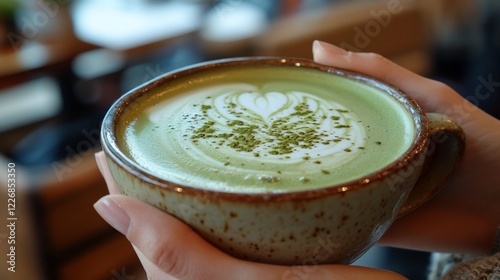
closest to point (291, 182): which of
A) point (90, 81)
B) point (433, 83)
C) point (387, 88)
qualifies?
point (387, 88)

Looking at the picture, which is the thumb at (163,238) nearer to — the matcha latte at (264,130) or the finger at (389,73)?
the matcha latte at (264,130)

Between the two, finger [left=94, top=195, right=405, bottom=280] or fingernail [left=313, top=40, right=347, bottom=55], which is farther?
fingernail [left=313, top=40, right=347, bottom=55]

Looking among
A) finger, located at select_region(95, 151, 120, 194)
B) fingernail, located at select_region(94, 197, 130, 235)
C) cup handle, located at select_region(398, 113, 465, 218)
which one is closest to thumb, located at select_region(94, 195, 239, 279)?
fingernail, located at select_region(94, 197, 130, 235)

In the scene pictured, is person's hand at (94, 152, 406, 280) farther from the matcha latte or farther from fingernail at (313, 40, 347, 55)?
fingernail at (313, 40, 347, 55)

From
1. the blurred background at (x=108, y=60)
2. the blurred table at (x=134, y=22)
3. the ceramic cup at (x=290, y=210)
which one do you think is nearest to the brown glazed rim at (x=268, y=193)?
the ceramic cup at (x=290, y=210)

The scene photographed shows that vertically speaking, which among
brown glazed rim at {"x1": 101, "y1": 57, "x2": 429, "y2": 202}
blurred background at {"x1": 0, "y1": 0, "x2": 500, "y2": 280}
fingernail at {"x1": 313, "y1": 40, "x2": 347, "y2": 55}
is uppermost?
fingernail at {"x1": 313, "y1": 40, "x2": 347, "y2": 55}

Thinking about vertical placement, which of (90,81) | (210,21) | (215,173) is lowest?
(90,81)

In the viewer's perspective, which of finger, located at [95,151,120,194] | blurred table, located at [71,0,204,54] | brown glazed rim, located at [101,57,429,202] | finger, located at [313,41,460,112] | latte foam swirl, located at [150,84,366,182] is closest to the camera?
brown glazed rim, located at [101,57,429,202]

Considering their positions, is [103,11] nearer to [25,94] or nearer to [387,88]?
[25,94]
